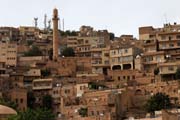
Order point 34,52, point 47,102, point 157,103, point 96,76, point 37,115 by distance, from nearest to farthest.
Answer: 1. point 37,115
2. point 157,103
3. point 47,102
4. point 96,76
5. point 34,52

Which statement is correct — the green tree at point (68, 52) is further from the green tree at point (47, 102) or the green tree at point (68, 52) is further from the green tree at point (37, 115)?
the green tree at point (37, 115)

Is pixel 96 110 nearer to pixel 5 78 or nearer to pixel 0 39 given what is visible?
pixel 5 78

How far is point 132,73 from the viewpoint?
6188 centimetres

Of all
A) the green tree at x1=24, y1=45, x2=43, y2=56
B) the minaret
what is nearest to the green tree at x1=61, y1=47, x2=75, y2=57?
the minaret

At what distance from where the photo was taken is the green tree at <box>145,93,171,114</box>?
171ft

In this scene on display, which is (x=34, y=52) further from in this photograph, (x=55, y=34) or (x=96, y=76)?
(x=96, y=76)

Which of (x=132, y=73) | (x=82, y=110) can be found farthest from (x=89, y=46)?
(x=82, y=110)

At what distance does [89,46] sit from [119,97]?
21.2 m

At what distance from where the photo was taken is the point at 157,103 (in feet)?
172

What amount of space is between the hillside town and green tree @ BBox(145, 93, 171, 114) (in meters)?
0.08

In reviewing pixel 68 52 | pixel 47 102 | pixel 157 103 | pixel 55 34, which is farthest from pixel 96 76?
pixel 157 103

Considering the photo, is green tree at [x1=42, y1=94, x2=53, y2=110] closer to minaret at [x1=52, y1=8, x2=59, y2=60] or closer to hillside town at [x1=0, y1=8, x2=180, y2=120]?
Result: hillside town at [x1=0, y1=8, x2=180, y2=120]

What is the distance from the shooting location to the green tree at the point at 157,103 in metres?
52.1

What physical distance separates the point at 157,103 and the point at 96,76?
11.6 m
